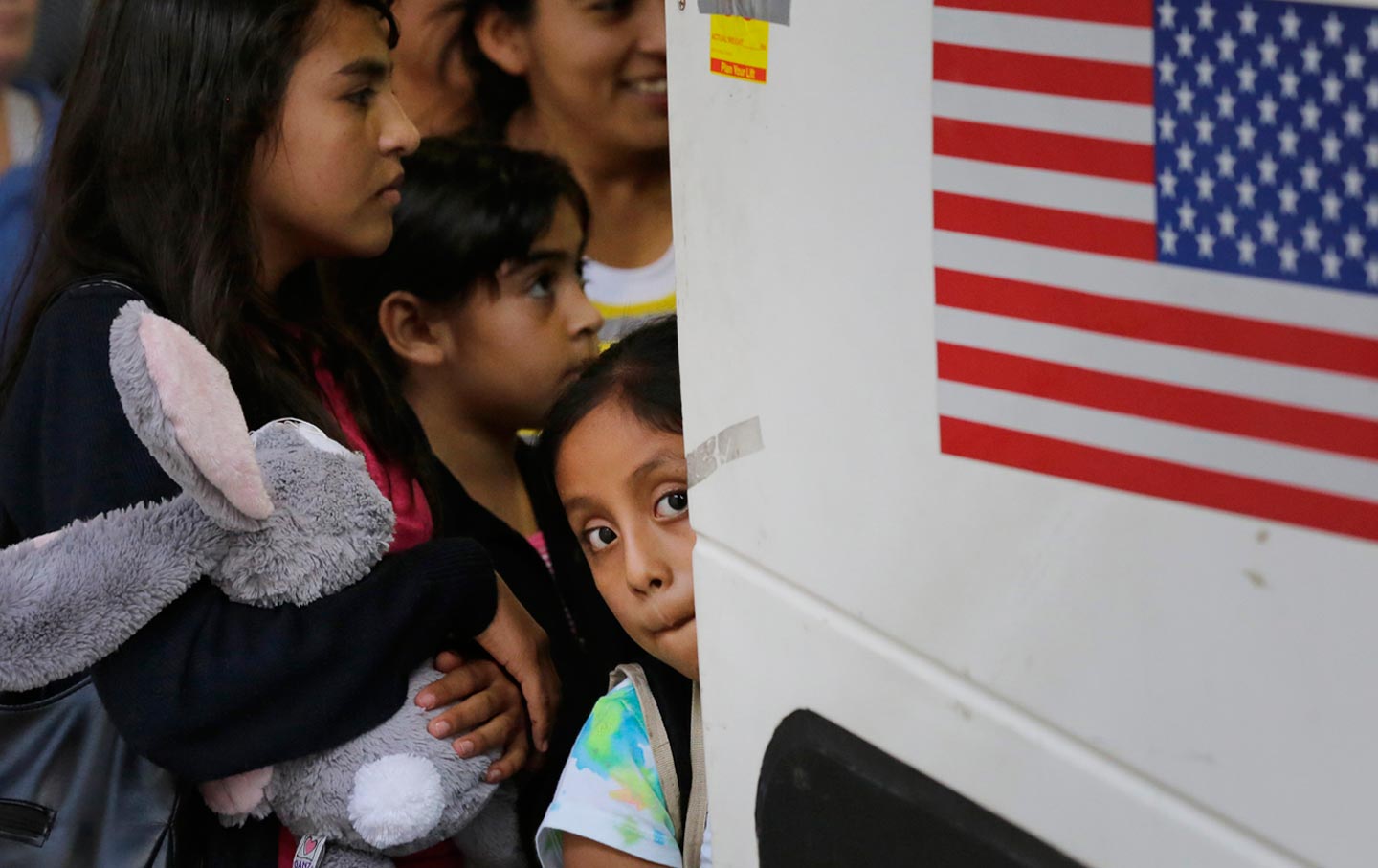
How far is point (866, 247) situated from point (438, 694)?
0.99 meters

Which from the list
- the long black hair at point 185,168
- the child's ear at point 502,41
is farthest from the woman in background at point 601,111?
the long black hair at point 185,168

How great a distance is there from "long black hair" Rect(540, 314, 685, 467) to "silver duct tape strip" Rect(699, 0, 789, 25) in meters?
0.53

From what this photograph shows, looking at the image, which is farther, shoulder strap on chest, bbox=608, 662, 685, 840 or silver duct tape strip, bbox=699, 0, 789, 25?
shoulder strap on chest, bbox=608, 662, 685, 840

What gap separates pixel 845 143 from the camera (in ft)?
3.81

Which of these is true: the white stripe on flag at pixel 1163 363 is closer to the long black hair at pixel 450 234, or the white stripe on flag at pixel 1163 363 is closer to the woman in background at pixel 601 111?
the long black hair at pixel 450 234

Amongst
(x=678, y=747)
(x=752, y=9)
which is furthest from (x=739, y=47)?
(x=678, y=747)

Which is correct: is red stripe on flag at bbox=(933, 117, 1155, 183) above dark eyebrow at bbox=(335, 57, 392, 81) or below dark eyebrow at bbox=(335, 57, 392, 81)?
above

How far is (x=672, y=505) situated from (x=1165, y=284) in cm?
89

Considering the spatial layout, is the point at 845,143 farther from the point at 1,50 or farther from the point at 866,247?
the point at 1,50

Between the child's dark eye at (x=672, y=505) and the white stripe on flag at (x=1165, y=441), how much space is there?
70 cm

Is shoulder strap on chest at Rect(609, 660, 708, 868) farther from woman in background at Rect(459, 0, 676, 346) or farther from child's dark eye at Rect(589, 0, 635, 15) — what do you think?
child's dark eye at Rect(589, 0, 635, 15)

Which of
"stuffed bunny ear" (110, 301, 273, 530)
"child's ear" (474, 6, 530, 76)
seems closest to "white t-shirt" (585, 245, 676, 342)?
"child's ear" (474, 6, 530, 76)

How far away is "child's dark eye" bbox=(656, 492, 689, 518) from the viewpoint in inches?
69.7

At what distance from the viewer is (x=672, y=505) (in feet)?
5.82
